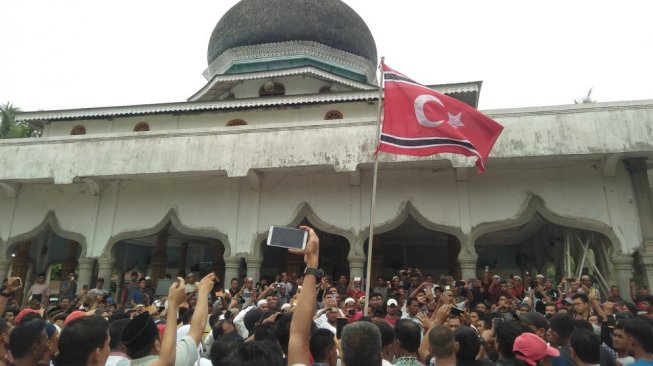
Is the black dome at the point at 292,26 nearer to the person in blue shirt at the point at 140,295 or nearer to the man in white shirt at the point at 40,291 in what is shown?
the person in blue shirt at the point at 140,295

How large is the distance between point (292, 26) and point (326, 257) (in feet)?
30.0

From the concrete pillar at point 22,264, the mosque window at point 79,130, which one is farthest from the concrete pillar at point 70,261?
the mosque window at point 79,130

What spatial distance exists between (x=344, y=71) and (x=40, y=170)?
11.0m

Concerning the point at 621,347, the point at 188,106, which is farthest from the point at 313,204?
the point at 621,347

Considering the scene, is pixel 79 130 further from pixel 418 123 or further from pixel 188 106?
pixel 418 123

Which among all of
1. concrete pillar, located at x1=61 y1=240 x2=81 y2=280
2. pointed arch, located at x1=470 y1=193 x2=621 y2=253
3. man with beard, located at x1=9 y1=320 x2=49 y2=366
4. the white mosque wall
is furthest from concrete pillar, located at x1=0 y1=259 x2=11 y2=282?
pointed arch, located at x1=470 y1=193 x2=621 y2=253

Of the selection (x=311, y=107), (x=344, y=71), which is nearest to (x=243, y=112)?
(x=311, y=107)

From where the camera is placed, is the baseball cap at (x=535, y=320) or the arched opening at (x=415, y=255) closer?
the baseball cap at (x=535, y=320)

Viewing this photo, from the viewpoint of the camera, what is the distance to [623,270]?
981 cm

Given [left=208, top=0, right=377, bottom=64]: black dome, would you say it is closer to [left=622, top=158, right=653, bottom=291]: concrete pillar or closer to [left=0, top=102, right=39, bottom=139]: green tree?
[left=622, top=158, right=653, bottom=291]: concrete pillar

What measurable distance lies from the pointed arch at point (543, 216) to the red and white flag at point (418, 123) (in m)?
3.45

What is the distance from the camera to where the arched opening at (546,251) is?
1082 centimetres

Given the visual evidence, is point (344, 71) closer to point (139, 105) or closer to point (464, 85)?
point (464, 85)

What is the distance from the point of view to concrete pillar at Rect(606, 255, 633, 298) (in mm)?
9688
